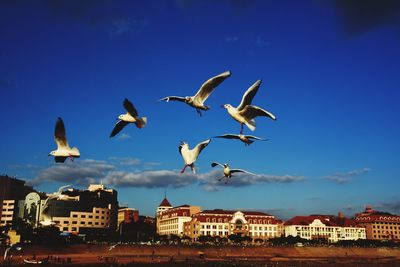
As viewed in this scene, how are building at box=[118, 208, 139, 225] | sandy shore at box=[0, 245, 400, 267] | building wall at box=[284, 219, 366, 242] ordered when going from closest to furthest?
sandy shore at box=[0, 245, 400, 267] → building wall at box=[284, 219, 366, 242] → building at box=[118, 208, 139, 225]

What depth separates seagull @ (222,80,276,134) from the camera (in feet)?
74.9

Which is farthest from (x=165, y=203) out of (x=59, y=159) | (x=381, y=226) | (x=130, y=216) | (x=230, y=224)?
(x=59, y=159)

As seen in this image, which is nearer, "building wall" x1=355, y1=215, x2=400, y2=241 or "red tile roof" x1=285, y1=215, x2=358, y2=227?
"red tile roof" x1=285, y1=215, x2=358, y2=227

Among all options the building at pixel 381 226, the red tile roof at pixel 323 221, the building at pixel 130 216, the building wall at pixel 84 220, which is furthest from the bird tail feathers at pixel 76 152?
the building at pixel 381 226

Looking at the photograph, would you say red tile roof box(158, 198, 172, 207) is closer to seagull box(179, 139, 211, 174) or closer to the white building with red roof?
the white building with red roof

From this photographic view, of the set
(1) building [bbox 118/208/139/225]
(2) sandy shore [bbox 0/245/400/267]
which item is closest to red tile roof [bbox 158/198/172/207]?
(1) building [bbox 118/208/139/225]

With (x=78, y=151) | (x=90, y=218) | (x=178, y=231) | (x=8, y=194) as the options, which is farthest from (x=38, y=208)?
(x=78, y=151)

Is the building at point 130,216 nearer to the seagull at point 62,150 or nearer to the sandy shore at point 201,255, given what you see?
the sandy shore at point 201,255

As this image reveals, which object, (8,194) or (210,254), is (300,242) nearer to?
(210,254)

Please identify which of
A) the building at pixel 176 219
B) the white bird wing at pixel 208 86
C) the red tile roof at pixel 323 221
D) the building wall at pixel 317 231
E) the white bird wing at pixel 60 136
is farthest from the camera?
the red tile roof at pixel 323 221

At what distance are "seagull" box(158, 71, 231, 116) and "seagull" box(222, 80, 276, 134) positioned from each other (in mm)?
1654

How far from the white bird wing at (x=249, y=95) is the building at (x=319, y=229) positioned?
Answer: 14314cm

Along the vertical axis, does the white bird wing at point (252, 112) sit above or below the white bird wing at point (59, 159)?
above

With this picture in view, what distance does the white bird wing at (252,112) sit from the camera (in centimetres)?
2211
